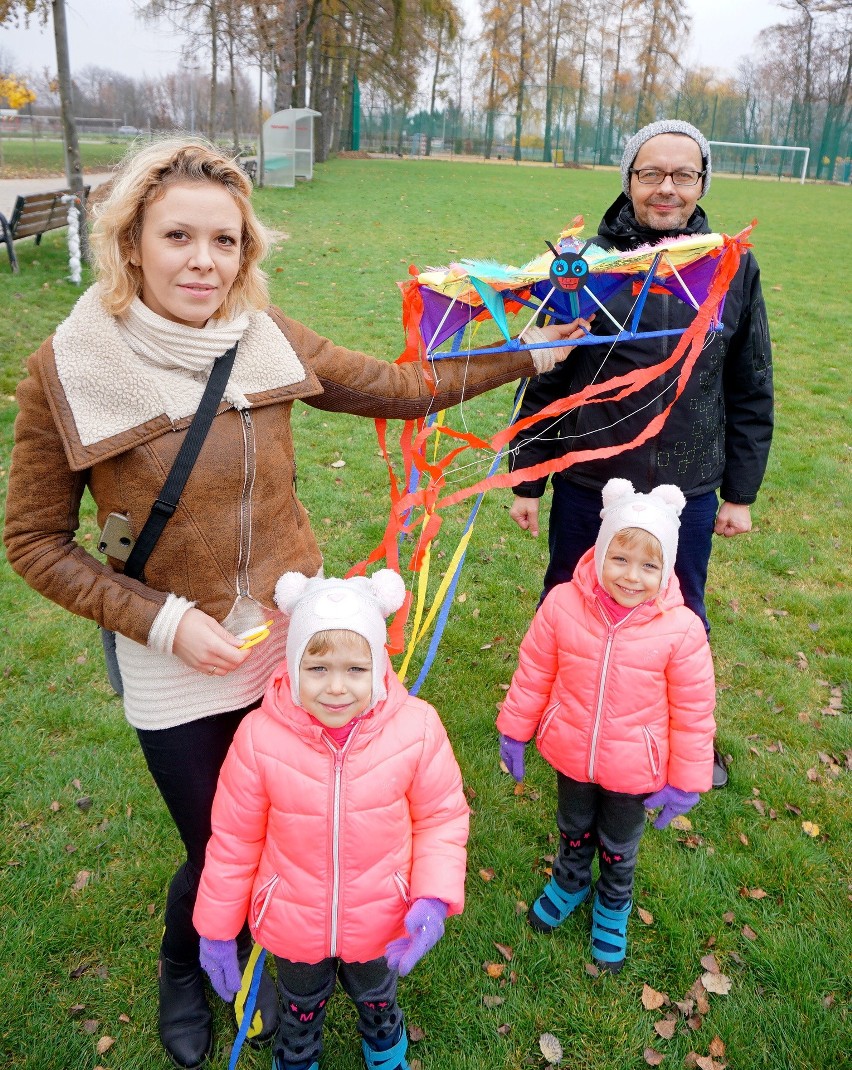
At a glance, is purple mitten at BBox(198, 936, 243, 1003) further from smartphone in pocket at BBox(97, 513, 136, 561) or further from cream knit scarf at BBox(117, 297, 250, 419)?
cream knit scarf at BBox(117, 297, 250, 419)

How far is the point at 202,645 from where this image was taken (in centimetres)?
173

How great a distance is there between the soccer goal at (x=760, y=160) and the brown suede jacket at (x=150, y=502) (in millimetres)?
43577

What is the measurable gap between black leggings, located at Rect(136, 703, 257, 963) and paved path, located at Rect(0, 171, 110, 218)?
15.8 m

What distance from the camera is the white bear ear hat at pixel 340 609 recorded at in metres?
1.70

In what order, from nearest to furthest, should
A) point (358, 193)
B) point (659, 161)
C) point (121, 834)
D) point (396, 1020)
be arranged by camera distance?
1. point (396, 1020)
2. point (659, 161)
3. point (121, 834)
4. point (358, 193)

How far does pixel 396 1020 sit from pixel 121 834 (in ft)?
4.70

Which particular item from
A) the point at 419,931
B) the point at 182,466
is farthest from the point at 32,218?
the point at 419,931

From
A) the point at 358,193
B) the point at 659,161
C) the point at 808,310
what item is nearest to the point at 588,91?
the point at 358,193

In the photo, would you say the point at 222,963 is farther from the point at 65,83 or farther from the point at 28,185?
the point at 28,185

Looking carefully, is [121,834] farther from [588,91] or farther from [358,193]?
[588,91]

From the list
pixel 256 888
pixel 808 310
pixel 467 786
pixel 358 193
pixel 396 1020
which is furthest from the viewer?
pixel 358 193

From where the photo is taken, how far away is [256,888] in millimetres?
1887

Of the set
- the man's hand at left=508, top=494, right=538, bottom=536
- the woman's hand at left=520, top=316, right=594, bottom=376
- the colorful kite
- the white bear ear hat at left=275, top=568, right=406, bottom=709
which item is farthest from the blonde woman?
the man's hand at left=508, top=494, right=538, bottom=536

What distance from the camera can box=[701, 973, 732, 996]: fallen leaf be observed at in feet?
8.18
